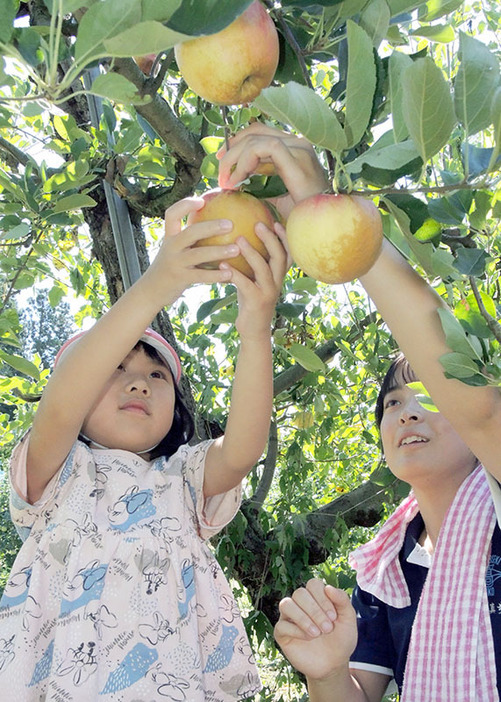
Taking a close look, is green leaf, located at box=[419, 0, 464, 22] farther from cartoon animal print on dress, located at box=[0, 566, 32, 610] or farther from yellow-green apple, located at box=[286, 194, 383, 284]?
cartoon animal print on dress, located at box=[0, 566, 32, 610]

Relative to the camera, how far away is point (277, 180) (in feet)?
2.43

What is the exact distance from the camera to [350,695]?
3.65ft

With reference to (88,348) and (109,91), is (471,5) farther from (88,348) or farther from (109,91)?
(109,91)

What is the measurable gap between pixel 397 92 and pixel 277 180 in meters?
0.18

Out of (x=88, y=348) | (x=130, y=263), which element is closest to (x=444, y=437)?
(x=88, y=348)

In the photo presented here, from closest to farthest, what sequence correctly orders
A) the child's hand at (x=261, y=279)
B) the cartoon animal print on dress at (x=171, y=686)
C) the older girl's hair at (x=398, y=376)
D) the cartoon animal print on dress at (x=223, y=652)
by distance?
the child's hand at (x=261, y=279), the cartoon animal print on dress at (x=171, y=686), the cartoon animal print on dress at (x=223, y=652), the older girl's hair at (x=398, y=376)

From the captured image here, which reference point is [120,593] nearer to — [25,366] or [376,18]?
[25,366]

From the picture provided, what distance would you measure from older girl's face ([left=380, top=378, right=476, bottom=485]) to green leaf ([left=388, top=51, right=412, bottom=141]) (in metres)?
0.77

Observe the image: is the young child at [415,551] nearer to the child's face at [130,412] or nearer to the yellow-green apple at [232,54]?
the yellow-green apple at [232,54]

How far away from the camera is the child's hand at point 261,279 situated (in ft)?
2.58

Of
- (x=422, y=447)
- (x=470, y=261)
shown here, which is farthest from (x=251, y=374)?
(x=470, y=261)

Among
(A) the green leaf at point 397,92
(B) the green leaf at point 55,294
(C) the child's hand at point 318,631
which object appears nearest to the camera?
(A) the green leaf at point 397,92

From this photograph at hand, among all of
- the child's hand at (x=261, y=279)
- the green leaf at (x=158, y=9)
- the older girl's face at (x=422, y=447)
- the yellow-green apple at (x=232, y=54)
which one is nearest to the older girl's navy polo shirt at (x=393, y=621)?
A: the older girl's face at (x=422, y=447)

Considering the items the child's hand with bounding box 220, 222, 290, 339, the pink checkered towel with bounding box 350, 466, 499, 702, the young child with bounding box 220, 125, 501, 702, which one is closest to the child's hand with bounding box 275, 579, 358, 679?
the young child with bounding box 220, 125, 501, 702
